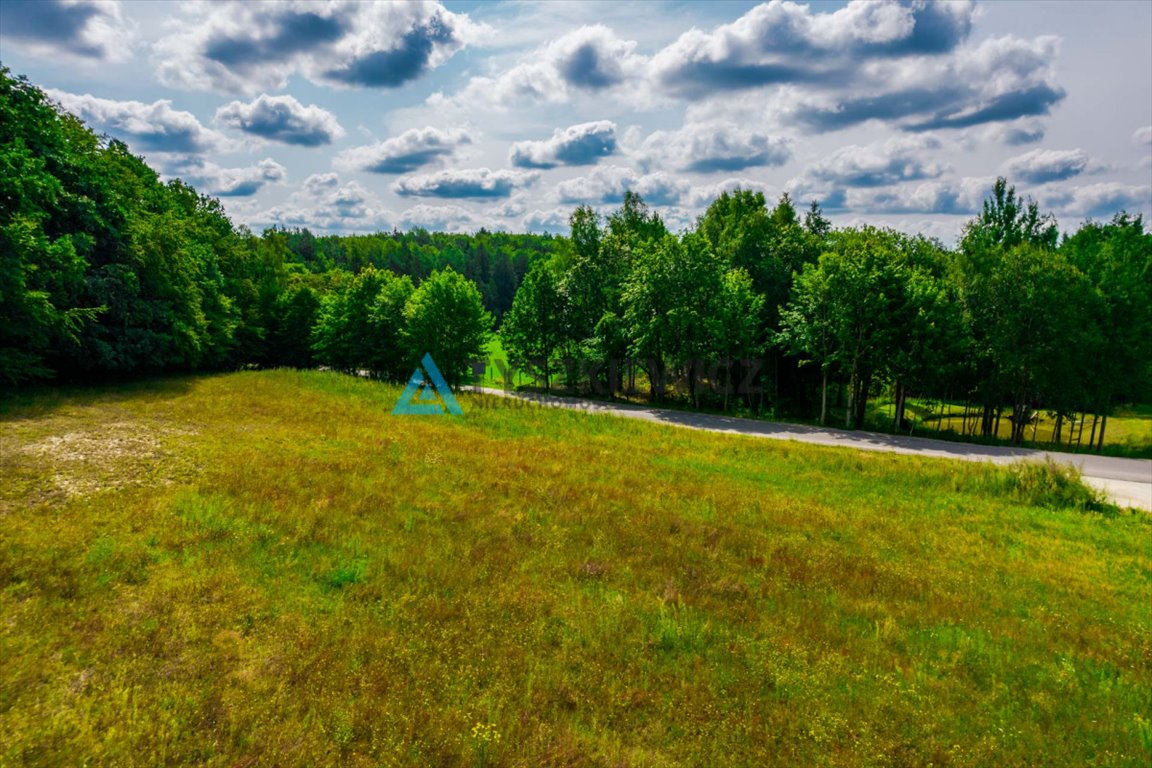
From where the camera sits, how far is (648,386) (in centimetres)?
5269

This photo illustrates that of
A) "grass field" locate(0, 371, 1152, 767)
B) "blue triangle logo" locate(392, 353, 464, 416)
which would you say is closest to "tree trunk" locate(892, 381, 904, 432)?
"grass field" locate(0, 371, 1152, 767)

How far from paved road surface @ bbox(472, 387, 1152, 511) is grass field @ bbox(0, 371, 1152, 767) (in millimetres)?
5106

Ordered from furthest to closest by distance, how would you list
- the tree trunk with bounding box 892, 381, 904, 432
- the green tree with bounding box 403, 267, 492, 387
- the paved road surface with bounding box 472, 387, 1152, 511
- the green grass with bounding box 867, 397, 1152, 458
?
1. the green tree with bounding box 403, 267, 492, 387
2. the green grass with bounding box 867, 397, 1152, 458
3. the tree trunk with bounding box 892, 381, 904, 432
4. the paved road surface with bounding box 472, 387, 1152, 511

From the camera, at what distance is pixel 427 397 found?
3412 cm

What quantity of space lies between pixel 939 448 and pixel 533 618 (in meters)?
26.3

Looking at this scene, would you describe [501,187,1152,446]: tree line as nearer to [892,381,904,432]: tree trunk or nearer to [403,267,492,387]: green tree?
[892,381,904,432]: tree trunk

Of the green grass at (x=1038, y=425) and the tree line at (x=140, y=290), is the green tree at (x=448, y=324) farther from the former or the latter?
the green grass at (x=1038, y=425)

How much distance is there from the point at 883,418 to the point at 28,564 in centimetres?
4585

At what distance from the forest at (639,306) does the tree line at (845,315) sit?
165 millimetres

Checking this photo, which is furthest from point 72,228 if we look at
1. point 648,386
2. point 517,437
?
point 648,386

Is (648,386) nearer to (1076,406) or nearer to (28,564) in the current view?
(1076,406)

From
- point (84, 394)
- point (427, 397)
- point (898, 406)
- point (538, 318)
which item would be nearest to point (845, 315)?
point (898, 406)

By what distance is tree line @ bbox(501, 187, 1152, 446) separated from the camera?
29609 mm

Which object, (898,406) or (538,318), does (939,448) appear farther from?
(538,318)
